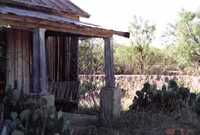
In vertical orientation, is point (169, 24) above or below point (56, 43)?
above

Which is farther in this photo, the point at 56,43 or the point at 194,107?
the point at 56,43

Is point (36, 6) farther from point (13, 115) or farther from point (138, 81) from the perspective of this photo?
point (138, 81)

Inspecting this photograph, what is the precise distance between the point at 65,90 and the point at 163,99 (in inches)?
122

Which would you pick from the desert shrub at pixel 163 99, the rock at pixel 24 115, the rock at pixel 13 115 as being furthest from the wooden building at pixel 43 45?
the desert shrub at pixel 163 99

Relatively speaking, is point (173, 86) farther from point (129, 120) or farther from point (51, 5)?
point (51, 5)

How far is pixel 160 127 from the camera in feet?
40.2

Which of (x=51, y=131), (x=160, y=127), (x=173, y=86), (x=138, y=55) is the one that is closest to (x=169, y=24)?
(x=138, y=55)

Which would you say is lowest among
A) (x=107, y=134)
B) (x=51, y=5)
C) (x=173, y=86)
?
(x=107, y=134)

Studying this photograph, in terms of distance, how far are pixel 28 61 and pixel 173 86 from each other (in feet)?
16.7

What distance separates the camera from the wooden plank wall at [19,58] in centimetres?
1312

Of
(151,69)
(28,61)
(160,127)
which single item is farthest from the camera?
(151,69)

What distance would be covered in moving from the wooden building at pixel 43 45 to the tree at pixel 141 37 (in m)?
11.9

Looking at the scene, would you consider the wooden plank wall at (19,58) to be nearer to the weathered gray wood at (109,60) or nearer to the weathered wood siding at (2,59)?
the weathered wood siding at (2,59)

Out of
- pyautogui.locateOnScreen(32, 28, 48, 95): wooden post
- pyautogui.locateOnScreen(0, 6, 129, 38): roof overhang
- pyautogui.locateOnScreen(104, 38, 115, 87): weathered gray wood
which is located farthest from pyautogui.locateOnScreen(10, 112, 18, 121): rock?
pyautogui.locateOnScreen(104, 38, 115, 87): weathered gray wood
